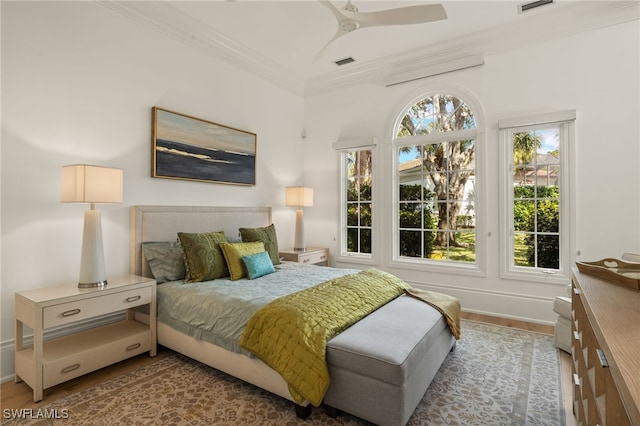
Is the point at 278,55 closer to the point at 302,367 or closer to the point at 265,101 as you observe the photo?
the point at 265,101

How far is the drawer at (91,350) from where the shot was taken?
2141 mm

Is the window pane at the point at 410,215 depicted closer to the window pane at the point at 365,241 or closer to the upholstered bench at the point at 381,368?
the window pane at the point at 365,241

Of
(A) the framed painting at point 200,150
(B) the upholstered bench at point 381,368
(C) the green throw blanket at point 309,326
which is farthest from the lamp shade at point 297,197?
(B) the upholstered bench at point 381,368

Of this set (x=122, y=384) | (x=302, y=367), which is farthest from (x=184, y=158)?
(x=302, y=367)

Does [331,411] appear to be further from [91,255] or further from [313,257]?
[313,257]

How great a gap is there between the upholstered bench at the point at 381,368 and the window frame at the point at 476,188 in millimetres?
2036

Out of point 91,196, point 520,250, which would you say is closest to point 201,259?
point 91,196

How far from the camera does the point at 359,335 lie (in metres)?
1.91

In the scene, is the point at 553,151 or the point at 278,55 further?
the point at 278,55

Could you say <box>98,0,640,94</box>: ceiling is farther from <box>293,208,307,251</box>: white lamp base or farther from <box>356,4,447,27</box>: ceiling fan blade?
<box>293,208,307,251</box>: white lamp base

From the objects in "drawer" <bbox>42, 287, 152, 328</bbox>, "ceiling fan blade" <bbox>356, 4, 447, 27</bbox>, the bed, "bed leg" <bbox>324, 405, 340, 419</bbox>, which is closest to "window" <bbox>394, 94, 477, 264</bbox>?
the bed

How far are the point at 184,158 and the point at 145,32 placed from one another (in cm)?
123

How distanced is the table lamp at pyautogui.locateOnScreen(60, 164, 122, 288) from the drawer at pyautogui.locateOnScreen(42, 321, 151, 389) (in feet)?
1.41

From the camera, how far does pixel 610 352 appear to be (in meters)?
0.78
